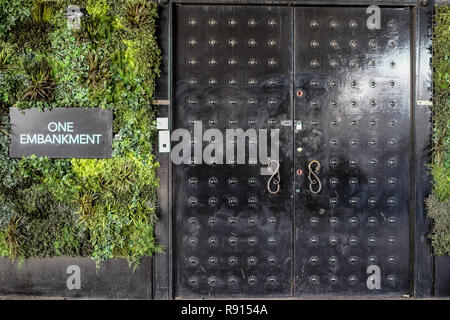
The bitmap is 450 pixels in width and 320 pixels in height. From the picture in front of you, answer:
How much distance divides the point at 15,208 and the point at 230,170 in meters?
2.86

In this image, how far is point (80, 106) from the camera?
181 inches

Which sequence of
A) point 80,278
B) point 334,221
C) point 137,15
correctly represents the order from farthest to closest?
point 334,221
point 80,278
point 137,15

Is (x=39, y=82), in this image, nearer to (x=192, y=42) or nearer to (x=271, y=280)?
(x=192, y=42)

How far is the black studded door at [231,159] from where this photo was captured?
4.75 m

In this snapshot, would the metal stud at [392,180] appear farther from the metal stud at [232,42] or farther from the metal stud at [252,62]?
the metal stud at [232,42]

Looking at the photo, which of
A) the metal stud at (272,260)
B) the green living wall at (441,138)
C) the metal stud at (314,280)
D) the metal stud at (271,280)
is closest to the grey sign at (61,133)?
the metal stud at (272,260)

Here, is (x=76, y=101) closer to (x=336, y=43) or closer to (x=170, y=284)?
(x=170, y=284)

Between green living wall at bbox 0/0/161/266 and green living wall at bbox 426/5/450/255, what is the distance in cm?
370

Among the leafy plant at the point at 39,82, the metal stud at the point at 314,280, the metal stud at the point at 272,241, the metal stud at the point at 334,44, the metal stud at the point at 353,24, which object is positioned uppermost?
the metal stud at the point at 353,24

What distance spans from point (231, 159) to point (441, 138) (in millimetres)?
2808

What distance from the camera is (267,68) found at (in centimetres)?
477

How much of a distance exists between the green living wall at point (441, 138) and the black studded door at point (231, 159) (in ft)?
6.30

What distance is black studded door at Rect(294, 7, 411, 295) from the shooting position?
4766 millimetres

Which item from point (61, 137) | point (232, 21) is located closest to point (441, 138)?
point (232, 21)
